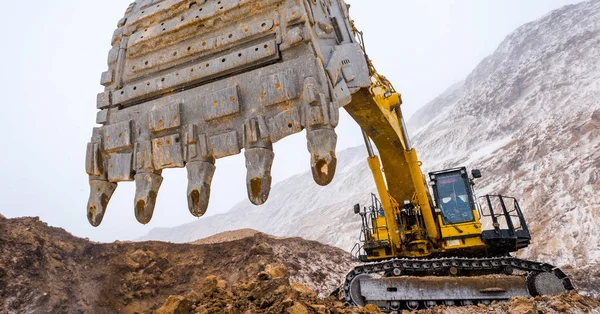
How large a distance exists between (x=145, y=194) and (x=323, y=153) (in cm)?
131

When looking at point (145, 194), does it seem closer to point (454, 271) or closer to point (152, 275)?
point (454, 271)

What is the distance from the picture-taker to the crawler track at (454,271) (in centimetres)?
581

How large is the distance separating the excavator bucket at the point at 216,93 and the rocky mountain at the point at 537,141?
1049cm

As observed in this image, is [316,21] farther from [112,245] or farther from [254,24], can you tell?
[112,245]

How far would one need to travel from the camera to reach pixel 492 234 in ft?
22.1

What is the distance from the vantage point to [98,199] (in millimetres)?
2916

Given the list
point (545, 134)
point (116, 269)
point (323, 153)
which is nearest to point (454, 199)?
point (323, 153)

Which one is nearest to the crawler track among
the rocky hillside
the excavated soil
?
the excavated soil

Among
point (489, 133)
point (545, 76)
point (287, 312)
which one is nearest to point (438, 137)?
point (489, 133)

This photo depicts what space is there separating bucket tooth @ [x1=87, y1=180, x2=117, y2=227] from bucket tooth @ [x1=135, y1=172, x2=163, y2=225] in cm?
32

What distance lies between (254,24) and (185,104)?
82 centimetres

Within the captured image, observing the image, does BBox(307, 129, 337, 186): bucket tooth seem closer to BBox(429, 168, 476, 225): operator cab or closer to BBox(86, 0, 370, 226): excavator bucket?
BBox(86, 0, 370, 226): excavator bucket

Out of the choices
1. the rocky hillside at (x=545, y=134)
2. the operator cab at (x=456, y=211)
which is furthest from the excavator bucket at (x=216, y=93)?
the rocky hillside at (x=545, y=134)

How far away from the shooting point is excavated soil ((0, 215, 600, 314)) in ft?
15.7
